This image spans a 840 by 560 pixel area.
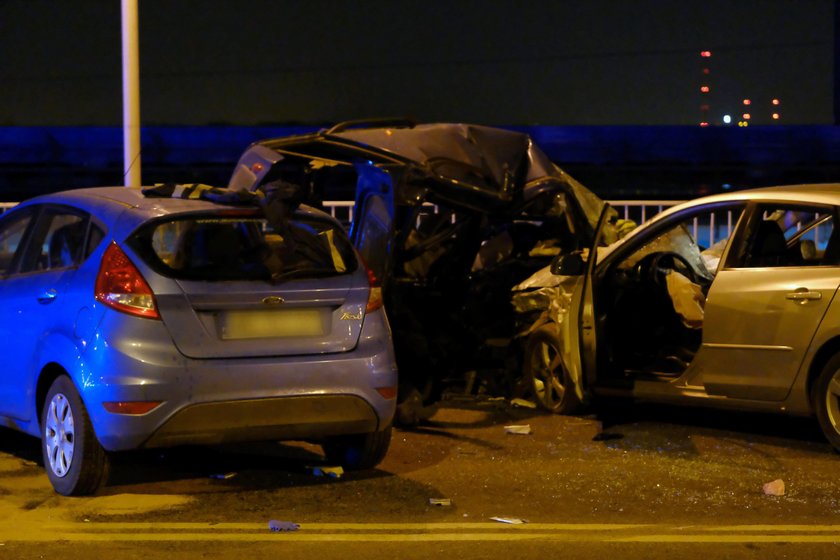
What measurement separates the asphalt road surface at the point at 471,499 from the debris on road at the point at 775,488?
0.20 feet

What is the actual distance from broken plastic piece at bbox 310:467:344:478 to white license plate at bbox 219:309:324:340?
40.8 inches

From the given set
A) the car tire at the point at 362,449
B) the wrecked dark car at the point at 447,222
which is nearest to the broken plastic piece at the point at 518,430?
the wrecked dark car at the point at 447,222

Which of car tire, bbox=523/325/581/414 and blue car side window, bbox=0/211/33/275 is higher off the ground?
blue car side window, bbox=0/211/33/275

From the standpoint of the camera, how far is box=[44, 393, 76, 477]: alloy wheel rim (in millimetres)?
6227

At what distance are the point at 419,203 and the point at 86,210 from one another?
264 centimetres

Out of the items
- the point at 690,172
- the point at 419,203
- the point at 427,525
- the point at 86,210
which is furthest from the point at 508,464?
the point at 690,172

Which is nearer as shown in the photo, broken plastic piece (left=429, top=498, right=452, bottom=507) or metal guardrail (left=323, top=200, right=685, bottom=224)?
broken plastic piece (left=429, top=498, right=452, bottom=507)

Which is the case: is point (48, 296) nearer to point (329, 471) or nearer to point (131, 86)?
point (329, 471)

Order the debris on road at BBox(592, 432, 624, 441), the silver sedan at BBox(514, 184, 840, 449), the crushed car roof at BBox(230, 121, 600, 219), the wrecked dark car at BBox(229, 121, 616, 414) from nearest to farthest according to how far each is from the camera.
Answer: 1. the silver sedan at BBox(514, 184, 840, 449)
2. the debris on road at BBox(592, 432, 624, 441)
3. the wrecked dark car at BBox(229, 121, 616, 414)
4. the crushed car roof at BBox(230, 121, 600, 219)

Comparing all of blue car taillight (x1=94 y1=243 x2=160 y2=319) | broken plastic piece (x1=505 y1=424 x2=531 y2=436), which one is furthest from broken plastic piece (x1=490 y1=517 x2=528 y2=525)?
broken plastic piece (x1=505 y1=424 x2=531 y2=436)

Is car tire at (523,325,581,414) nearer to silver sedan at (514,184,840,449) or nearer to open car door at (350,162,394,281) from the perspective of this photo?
silver sedan at (514,184,840,449)

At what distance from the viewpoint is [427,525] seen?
230 inches

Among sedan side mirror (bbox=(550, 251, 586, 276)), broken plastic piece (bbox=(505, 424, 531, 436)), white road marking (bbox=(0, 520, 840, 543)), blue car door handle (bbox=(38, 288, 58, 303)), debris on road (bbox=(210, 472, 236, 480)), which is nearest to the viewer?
white road marking (bbox=(0, 520, 840, 543))

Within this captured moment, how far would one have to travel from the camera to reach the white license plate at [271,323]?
609 cm
